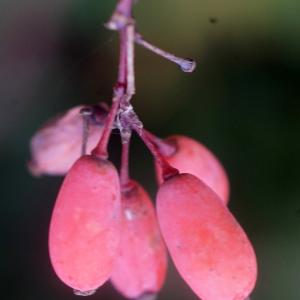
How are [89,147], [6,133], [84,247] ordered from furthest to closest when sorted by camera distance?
[6,133]
[89,147]
[84,247]

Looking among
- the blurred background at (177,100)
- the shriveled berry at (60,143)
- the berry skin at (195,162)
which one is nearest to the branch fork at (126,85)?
the berry skin at (195,162)

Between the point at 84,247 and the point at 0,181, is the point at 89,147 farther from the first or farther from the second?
the point at 0,181

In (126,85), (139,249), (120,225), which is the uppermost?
(126,85)

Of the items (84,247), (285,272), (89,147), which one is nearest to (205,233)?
(84,247)

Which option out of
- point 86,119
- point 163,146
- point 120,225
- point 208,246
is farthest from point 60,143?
point 208,246

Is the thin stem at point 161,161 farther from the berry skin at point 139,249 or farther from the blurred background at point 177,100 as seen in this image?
the blurred background at point 177,100

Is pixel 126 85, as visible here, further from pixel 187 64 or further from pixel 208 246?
pixel 208 246

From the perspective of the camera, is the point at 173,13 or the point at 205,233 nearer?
the point at 205,233
